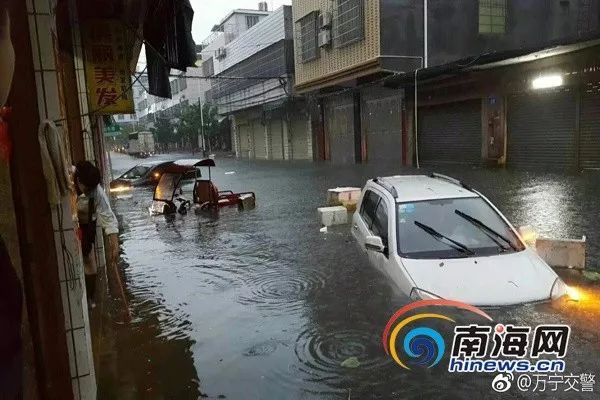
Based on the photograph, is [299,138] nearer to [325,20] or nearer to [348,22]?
[325,20]

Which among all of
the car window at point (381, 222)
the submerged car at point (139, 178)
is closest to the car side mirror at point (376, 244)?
the car window at point (381, 222)

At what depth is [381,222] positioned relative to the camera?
260 inches

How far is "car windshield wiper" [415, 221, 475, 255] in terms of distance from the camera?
5.61 meters

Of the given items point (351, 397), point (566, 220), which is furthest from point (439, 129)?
point (351, 397)

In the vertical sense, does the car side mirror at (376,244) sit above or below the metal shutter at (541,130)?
below

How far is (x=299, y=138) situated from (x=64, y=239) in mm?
34117

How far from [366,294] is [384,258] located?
0.69m

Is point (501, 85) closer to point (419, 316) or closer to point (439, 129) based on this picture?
point (439, 129)

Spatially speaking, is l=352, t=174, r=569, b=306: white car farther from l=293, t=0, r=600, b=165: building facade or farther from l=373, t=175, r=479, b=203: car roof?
l=293, t=0, r=600, b=165: building facade

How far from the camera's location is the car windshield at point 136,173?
2281cm

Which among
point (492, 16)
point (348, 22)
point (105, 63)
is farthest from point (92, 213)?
point (492, 16)

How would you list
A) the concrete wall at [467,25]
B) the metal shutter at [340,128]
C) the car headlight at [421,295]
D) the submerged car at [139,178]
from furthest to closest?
the metal shutter at [340,128] → the concrete wall at [467,25] → the submerged car at [139,178] → the car headlight at [421,295]

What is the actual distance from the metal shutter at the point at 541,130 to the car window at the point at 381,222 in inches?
544

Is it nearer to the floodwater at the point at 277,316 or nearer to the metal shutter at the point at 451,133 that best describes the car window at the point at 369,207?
the floodwater at the point at 277,316
